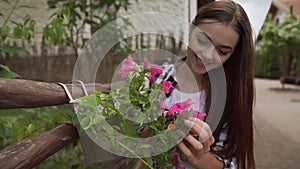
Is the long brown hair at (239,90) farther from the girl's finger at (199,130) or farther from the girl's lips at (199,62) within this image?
the girl's finger at (199,130)

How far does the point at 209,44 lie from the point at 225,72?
24 cm

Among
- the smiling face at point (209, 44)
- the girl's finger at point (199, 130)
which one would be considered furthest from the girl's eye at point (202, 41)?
the girl's finger at point (199, 130)

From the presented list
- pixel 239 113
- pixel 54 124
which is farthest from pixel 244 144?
pixel 54 124

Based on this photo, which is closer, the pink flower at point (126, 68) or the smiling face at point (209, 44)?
the pink flower at point (126, 68)

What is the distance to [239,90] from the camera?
112 cm

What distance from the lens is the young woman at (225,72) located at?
97cm

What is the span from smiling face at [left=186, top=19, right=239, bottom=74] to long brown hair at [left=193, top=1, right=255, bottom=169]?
0.13 feet

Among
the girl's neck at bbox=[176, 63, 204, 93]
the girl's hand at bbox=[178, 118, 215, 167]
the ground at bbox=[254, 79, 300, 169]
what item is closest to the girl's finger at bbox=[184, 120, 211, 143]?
the girl's hand at bbox=[178, 118, 215, 167]

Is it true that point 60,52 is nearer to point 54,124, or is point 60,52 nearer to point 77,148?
point 77,148

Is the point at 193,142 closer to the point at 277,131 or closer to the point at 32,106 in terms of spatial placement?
the point at 32,106

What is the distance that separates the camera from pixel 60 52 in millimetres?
2594

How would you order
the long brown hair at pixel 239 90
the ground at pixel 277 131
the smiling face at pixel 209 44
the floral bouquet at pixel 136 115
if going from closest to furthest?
the floral bouquet at pixel 136 115
the smiling face at pixel 209 44
the long brown hair at pixel 239 90
the ground at pixel 277 131

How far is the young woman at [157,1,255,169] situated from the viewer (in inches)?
38.1

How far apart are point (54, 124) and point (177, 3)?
1.89 m
